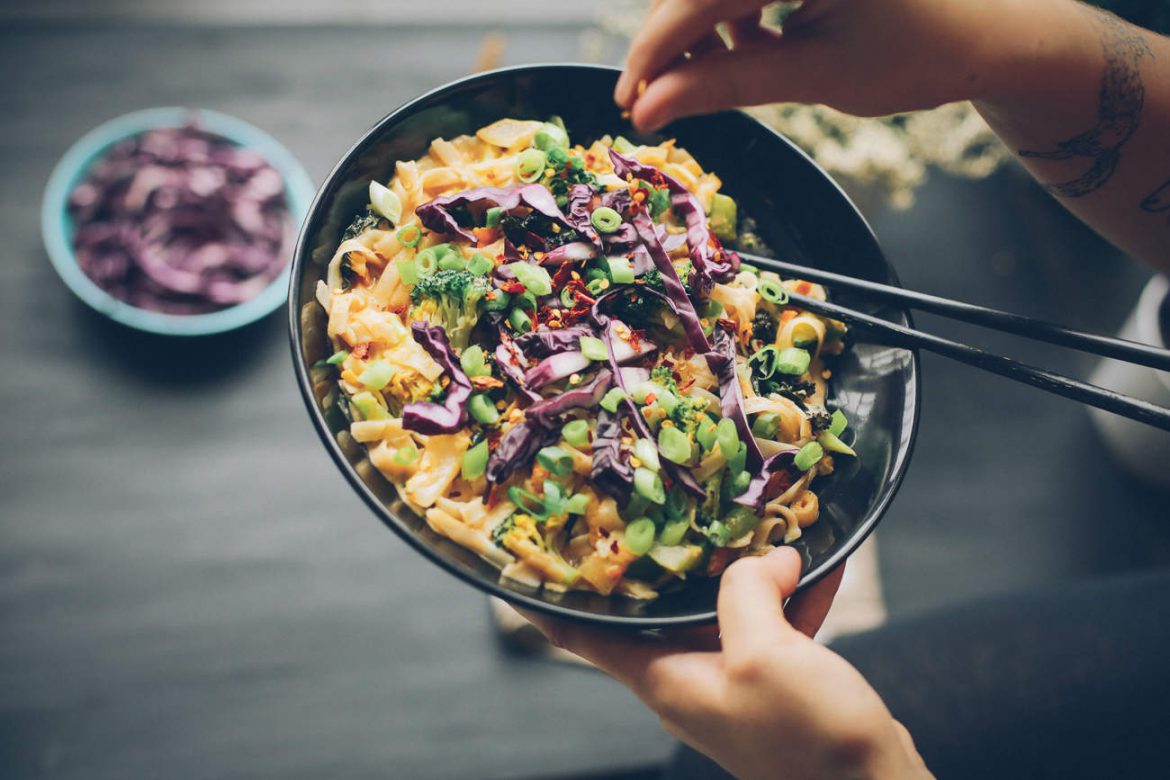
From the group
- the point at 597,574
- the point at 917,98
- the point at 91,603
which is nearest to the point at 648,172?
the point at 917,98

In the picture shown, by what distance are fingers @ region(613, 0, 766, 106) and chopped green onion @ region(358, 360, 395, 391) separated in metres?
0.67

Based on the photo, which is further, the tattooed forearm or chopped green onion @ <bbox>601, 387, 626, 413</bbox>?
the tattooed forearm

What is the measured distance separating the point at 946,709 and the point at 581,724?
3.27 feet

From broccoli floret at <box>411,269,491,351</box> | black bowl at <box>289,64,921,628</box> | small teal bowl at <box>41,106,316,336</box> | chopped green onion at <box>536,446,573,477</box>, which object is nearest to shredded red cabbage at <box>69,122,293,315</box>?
small teal bowl at <box>41,106,316,336</box>

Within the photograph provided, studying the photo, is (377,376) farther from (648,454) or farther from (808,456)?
(808,456)

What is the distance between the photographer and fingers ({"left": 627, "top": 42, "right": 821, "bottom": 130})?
4.64 feet

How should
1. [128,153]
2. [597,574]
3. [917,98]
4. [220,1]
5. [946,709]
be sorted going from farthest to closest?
[220,1] < [128,153] < [946,709] < [917,98] < [597,574]

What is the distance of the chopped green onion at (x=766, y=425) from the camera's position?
155 cm

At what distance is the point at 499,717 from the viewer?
2352 mm

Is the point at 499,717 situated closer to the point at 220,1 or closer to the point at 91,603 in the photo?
the point at 91,603

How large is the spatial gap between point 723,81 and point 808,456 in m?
0.71

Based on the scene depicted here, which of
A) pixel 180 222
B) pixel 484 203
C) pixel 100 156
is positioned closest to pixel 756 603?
pixel 484 203

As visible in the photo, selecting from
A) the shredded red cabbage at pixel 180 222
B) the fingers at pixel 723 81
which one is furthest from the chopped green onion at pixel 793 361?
the shredded red cabbage at pixel 180 222

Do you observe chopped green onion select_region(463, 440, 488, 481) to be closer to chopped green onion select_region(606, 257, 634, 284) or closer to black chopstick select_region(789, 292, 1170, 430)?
chopped green onion select_region(606, 257, 634, 284)
